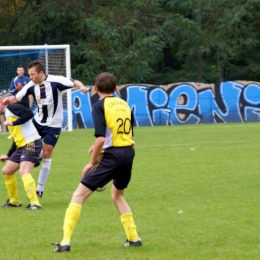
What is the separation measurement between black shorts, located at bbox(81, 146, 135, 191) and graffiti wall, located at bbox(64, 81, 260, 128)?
2181 cm

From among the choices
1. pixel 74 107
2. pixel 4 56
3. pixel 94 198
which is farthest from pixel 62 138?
pixel 94 198

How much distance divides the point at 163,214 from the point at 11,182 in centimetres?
212

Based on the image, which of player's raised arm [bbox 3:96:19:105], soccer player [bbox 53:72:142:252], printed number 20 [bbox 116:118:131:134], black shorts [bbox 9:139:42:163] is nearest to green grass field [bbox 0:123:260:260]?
soccer player [bbox 53:72:142:252]

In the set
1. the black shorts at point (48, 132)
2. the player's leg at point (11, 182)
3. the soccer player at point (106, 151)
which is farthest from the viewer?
the black shorts at point (48, 132)

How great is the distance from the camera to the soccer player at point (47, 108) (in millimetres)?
9992

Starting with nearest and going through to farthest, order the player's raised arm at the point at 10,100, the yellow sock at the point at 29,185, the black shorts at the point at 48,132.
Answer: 1. the yellow sock at the point at 29,185
2. the player's raised arm at the point at 10,100
3. the black shorts at the point at 48,132

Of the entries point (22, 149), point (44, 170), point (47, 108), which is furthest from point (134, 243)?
point (47, 108)

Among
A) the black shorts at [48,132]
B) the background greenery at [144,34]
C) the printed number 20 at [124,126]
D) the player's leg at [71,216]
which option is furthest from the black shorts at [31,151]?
the background greenery at [144,34]

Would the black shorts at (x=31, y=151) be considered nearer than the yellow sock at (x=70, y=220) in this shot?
No

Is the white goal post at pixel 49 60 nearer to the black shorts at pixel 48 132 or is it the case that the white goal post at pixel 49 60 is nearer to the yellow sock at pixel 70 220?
the black shorts at pixel 48 132

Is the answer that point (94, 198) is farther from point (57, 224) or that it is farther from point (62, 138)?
point (62, 138)

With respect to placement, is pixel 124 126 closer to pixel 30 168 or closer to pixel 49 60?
pixel 30 168

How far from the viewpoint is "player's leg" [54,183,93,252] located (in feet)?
21.1

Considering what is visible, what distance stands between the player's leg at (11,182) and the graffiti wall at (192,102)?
19.0 m
